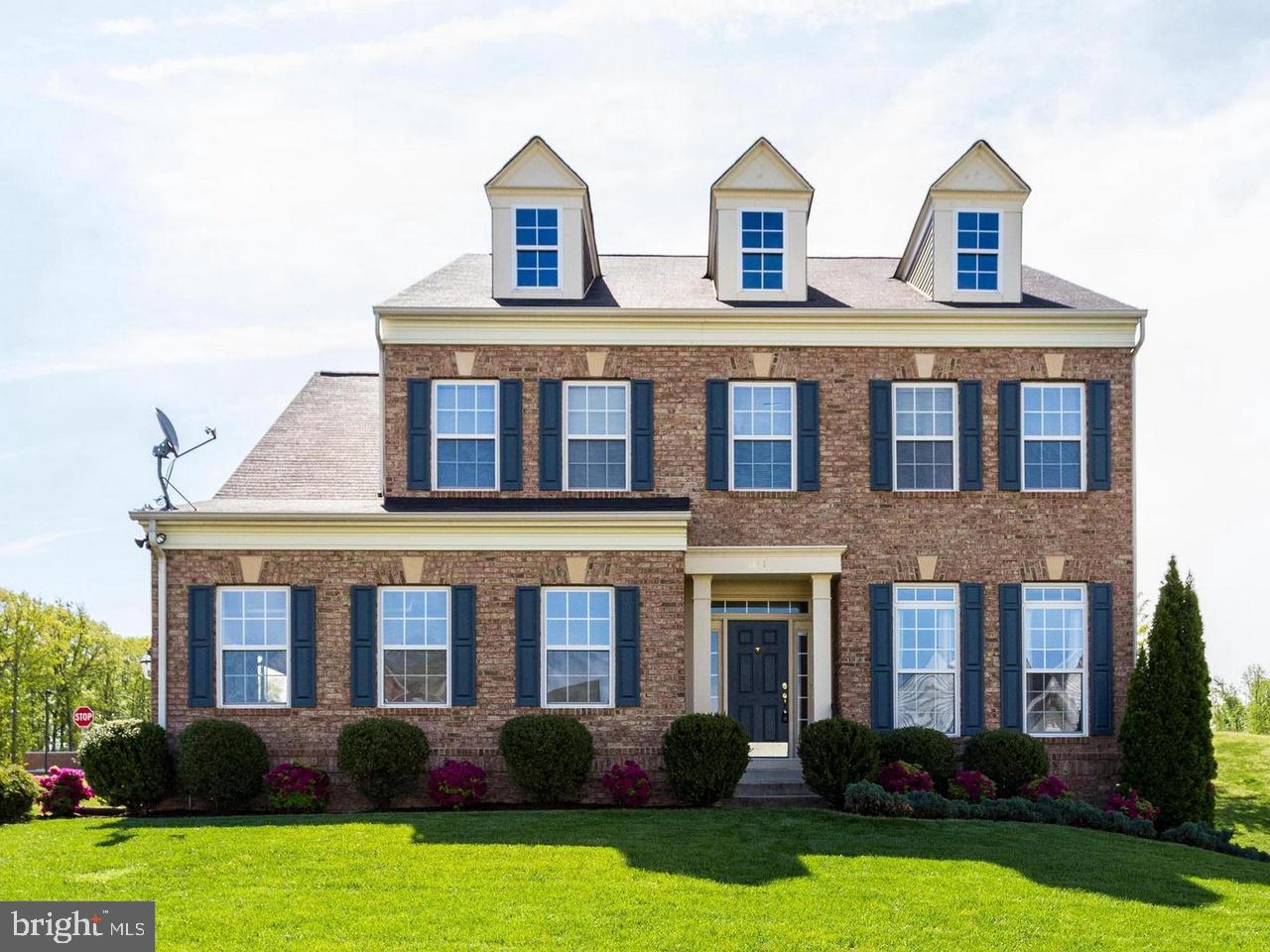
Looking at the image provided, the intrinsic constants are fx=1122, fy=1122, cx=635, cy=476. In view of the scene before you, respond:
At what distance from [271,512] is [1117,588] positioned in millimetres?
12593

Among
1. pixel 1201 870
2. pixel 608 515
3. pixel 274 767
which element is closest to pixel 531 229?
pixel 608 515

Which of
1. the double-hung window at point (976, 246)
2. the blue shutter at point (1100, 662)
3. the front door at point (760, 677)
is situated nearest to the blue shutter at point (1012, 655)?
the blue shutter at point (1100, 662)

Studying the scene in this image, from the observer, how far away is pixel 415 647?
53.1ft

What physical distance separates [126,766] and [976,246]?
14.8 m

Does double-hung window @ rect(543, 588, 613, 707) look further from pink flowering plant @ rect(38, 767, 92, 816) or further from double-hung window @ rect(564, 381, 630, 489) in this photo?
pink flowering plant @ rect(38, 767, 92, 816)

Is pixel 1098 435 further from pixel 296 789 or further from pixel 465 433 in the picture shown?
pixel 296 789

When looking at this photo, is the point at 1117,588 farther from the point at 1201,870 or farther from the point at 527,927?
the point at 527,927

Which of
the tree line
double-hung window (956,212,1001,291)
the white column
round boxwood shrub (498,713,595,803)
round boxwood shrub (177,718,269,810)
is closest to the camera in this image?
round boxwood shrub (177,718,269,810)

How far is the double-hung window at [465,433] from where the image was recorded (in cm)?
1714

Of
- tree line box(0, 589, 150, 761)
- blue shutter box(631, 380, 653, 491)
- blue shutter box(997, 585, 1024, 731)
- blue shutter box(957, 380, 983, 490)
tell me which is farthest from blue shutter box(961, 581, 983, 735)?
tree line box(0, 589, 150, 761)

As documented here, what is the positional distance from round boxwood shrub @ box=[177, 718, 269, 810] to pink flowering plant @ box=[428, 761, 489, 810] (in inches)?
94.6

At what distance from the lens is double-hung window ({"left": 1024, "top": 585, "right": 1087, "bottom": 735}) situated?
16.9 m

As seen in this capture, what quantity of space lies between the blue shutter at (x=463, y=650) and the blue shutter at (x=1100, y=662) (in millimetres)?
9252

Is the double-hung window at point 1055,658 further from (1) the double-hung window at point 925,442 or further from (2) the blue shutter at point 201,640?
(2) the blue shutter at point 201,640
